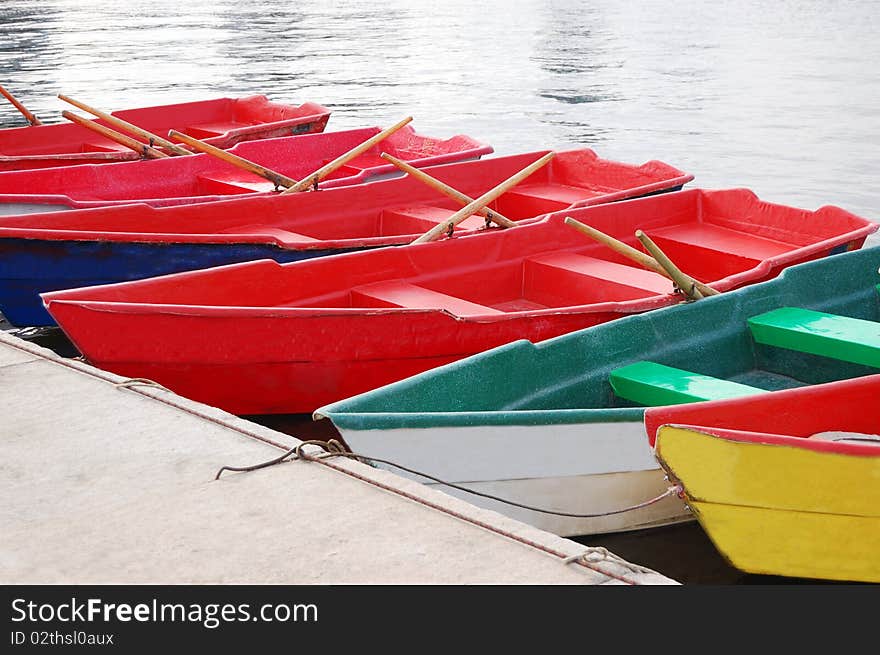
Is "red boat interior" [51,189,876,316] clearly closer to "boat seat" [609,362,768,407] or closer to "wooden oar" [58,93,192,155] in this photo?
"boat seat" [609,362,768,407]

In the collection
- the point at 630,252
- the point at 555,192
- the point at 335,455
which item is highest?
the point at 630,252

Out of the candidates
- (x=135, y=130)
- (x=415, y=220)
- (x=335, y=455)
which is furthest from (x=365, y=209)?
(x=335, y=455)

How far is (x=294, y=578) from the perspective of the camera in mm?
3393

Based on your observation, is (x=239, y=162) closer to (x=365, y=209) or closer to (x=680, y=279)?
(x=365, y=209)

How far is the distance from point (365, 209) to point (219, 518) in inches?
183

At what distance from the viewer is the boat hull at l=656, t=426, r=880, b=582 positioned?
158 inches

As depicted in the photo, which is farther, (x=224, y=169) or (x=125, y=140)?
(x=224, y=169)

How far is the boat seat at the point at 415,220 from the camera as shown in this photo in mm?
7965

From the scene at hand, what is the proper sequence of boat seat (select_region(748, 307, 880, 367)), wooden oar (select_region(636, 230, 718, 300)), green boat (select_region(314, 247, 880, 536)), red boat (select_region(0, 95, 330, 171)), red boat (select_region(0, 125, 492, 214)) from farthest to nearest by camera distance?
red boat (select_region(0, 95, 330, 171)) < red boat (select_region(0, 125, 492, 214)) < wooden oar (select_region(636, 230, 718, 300)) < boat seat (select_region(748, 307, 880, 367)) < green boat (select_region(314, 247, 880, 536))

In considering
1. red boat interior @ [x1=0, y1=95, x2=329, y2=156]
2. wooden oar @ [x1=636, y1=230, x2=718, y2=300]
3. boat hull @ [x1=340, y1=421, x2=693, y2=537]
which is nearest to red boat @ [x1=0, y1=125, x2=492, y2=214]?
red boat interior @ [x1=0, y1=95, x2=329, y2=156]

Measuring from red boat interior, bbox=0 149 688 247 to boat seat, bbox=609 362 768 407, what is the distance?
84.5 inches

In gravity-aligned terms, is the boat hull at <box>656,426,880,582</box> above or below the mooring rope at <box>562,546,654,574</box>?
below

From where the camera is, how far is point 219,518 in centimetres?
374

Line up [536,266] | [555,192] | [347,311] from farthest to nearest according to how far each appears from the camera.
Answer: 1. [555,192]
2. [536,266]
3. [347,311]
